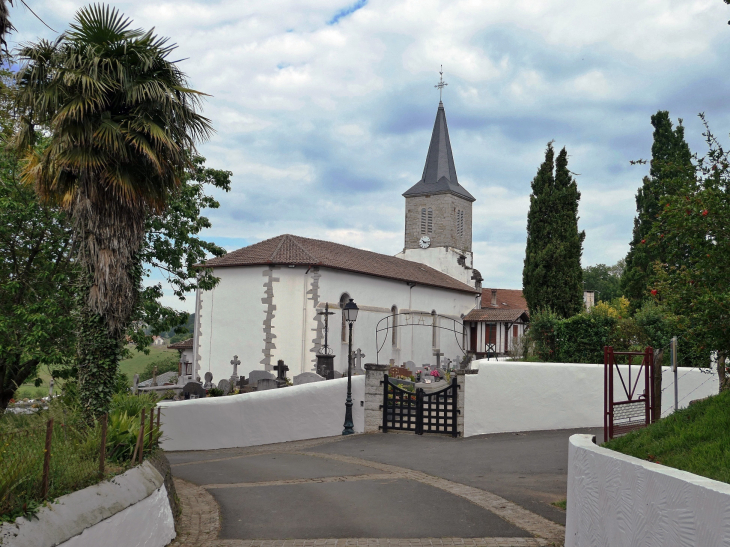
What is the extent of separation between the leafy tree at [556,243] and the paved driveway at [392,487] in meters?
13.0

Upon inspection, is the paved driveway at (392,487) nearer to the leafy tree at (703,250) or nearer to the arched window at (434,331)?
the leafy tree at (703,250)

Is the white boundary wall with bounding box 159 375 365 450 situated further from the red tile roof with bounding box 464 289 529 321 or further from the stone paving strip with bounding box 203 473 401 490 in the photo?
the red tile roof with bounding box 464 289 529 321

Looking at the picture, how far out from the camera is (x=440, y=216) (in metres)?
52.4

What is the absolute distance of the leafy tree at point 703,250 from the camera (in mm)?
7261

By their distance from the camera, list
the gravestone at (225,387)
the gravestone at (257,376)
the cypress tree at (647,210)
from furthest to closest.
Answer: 1. the cypress tree at (647,210)
2. the gravestone at (257,376)
3. the gravestone at (225,387)

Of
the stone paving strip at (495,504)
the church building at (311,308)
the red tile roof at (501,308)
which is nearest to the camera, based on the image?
the stone paving strip at (495,504)

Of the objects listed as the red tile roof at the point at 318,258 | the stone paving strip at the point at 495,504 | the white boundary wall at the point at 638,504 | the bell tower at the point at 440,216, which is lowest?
the stone paving strip at the point at 495,504

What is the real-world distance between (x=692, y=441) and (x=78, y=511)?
5578mm

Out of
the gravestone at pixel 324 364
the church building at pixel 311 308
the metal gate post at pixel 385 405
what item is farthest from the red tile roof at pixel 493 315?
the metal gate post at pixel 385 405

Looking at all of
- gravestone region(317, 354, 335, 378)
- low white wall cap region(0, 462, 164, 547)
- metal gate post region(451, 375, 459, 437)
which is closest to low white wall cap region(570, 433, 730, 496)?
low white wall cap region(0, 462, 164, 547)

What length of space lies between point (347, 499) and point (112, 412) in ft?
12.4

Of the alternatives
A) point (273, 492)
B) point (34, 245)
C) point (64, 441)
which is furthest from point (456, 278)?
point (64, 441)

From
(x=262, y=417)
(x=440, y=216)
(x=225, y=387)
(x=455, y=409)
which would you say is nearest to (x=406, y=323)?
(x=440, y=216)

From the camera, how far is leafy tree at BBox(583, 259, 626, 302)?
86938mm
